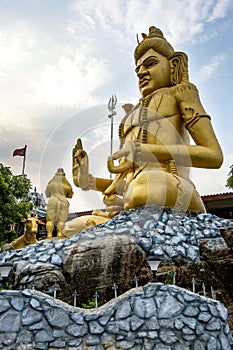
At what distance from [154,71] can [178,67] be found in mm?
552

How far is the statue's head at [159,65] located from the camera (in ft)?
30.3

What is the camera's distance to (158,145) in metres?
7.97

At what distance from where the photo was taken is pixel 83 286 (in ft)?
19.4

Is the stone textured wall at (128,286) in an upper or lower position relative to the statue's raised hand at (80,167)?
lower

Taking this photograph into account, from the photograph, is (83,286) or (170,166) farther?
(170,166)

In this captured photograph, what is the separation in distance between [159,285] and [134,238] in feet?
6.10

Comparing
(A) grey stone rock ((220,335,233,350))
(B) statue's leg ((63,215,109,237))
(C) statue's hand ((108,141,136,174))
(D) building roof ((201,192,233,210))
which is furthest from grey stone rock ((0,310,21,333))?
(D) building roof ((201,192,233,210))

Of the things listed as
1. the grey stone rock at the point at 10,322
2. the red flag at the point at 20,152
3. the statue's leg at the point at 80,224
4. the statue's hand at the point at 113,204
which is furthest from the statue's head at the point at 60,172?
the red flag at the point at 20,152

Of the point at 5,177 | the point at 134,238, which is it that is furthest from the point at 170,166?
the point at 5,177

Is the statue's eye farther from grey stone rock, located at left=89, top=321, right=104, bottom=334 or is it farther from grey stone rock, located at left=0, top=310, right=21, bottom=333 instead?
grey stone rock, located at left=0, top=310, right=21, bottom=333

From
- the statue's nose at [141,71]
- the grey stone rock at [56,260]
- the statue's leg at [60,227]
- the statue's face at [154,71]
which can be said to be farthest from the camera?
the statue's nose at [141,71]

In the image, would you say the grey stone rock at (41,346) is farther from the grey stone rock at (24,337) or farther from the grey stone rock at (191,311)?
the grey stone rock at (191,311)

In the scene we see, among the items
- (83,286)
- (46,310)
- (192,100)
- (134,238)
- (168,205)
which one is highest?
(192,100)

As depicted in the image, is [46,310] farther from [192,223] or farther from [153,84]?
[153,84]
